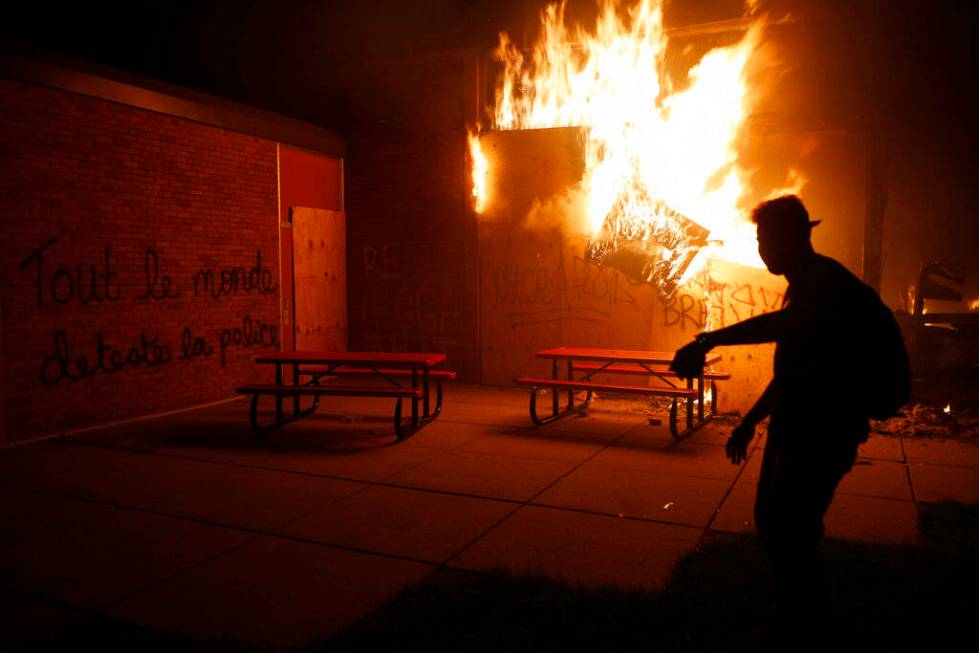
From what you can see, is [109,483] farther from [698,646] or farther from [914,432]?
[914,432]

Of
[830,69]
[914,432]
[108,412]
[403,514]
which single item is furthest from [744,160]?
[108,412]

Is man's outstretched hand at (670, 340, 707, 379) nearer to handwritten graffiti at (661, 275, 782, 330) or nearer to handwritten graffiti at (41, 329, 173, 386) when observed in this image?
handwritten graffiti at (661, 275, 782, 330)

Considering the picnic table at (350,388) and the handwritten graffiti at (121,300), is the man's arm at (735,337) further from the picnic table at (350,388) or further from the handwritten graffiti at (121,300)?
the handwritten graffiti at (121,300)

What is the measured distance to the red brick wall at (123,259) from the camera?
7.70m

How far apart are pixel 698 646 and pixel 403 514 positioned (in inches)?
103

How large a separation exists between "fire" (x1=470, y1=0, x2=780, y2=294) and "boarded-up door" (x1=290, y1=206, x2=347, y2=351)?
2.70 metres

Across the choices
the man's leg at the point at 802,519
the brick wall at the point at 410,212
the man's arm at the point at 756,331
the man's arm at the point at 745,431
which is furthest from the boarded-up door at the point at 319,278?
the man's leg at the point at 802,519

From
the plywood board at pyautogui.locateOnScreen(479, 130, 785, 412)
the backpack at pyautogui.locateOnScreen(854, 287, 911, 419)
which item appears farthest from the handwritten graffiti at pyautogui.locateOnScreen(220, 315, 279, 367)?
the backpack at pyautogui.locateOnScreen(854, 287, 911, 419)

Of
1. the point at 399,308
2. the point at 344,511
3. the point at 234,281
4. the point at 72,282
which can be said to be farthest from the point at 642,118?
the point at 72,282

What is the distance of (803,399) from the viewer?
3004mm

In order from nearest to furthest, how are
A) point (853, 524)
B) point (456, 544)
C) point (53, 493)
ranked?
1. point (456, 544)
2. point (853, 524)
3. point (53, 493)

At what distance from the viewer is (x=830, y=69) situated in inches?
382

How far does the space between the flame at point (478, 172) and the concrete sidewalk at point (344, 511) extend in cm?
445

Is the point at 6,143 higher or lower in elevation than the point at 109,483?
higher
